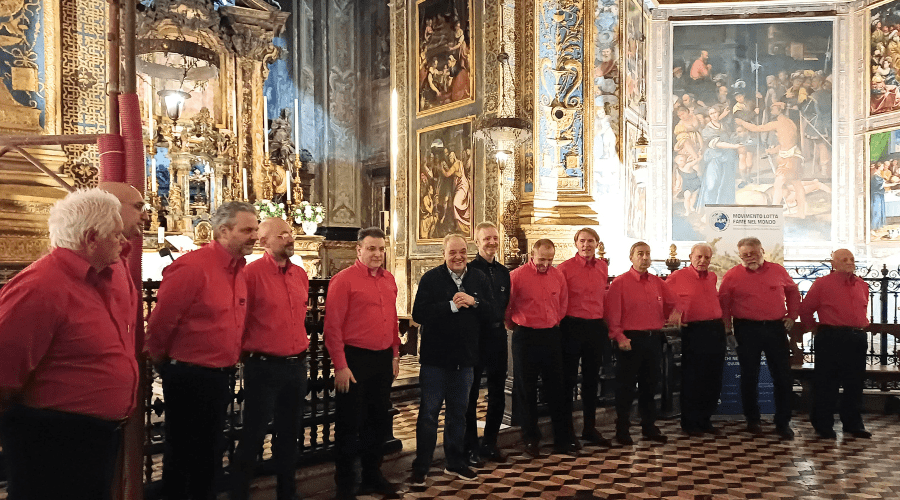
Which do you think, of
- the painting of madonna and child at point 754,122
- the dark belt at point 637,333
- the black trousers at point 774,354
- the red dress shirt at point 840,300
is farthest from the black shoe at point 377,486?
the painting of madonna and child at point 754,122

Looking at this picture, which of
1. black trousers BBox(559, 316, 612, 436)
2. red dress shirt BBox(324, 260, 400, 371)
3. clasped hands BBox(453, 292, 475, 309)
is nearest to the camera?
red dress shirt BBox(324, 260, 400, 371)

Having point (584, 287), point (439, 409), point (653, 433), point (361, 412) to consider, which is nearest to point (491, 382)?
point (439, 409)

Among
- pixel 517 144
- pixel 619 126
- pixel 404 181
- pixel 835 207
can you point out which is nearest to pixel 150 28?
pixel 404 181

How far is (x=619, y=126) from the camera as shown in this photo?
10.6 meters

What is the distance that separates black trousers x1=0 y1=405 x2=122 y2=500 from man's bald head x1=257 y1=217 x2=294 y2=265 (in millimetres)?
1634

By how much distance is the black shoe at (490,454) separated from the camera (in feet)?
16.6

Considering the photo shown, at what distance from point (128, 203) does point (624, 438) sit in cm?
→ 448

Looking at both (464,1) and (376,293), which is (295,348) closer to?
(376,293)

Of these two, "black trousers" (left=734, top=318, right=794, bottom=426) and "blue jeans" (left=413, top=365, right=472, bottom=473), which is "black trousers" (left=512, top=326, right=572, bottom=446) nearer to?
"blue jeans" (left=413, top=365, right=472, bottom=473)

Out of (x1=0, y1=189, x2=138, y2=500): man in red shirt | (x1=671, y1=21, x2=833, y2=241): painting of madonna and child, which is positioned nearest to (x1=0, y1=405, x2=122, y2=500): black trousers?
(x1=0, y1=189, x2=138, y2=500): man in red shirt

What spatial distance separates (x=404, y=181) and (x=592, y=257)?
585 cm

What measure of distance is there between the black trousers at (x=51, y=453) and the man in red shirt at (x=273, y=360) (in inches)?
55.7

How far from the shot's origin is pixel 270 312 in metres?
3.58

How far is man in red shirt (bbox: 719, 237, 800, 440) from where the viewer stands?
19.3 feet
